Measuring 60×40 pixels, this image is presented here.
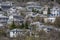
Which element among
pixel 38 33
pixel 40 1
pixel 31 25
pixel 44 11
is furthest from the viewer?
pixel 40 1

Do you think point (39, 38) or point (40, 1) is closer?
point (39, 38)

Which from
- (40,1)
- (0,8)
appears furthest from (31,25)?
(40,1)

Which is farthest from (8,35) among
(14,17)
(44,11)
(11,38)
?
(44,11)

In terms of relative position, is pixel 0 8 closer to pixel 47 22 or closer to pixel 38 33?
pixel 47 22

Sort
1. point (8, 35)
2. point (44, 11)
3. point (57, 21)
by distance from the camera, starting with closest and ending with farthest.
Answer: point (8, 35)
point (57, 21)
point (44, 11)

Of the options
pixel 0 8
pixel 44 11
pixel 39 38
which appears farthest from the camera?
pixel 0 8

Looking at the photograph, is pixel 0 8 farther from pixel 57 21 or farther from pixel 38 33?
pixel 38 33

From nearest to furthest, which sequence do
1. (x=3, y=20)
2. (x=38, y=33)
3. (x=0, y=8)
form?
(x=38, y=33) → (x=3, y=20) → (x=0, y=8)

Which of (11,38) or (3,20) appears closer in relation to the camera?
(11,38)

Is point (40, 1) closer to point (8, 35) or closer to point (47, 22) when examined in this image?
point (47, 22)
